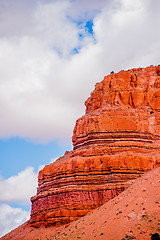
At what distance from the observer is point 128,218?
99.1 ft

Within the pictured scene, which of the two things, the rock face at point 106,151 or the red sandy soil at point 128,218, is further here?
the rock face at point 106,151

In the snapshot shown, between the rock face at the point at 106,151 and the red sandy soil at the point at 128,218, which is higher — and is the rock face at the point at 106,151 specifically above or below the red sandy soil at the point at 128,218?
above

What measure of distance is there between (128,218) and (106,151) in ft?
53.7

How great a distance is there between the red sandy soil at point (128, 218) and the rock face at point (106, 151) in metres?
4.75

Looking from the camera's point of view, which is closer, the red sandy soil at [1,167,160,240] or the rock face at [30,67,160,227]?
the red sandy soil at [1,167,160,240]

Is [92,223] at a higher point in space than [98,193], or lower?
lower

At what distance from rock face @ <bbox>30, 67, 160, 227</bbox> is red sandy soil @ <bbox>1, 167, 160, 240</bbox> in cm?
475

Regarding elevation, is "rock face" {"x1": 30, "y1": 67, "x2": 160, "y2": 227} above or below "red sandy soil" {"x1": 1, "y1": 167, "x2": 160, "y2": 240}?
above

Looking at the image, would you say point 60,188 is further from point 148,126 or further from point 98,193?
point 148,126

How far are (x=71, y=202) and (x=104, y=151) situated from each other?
831 cm

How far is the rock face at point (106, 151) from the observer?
140ft

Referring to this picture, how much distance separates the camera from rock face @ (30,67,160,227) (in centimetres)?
4269

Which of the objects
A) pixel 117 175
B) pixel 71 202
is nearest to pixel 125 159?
pixel 117 175

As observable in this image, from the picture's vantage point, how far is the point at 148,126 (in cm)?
5031
